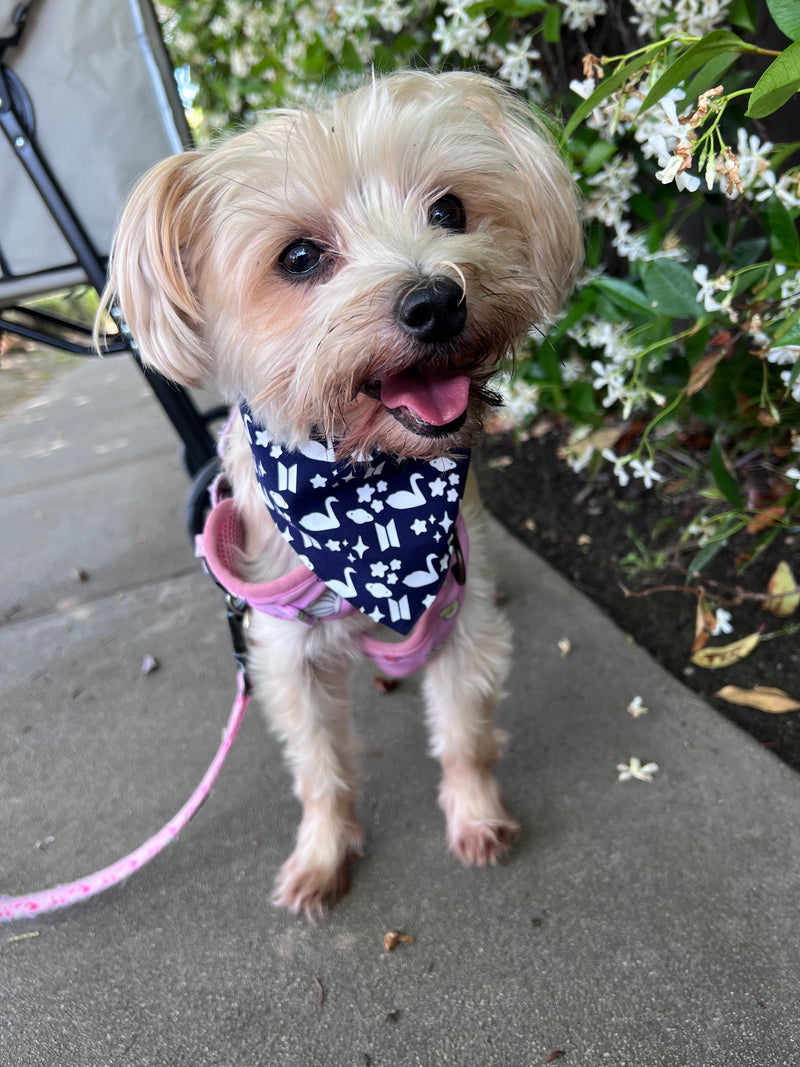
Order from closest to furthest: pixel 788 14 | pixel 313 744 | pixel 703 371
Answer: pixel 788 14 → pixel 313 744 → pixel 703 371

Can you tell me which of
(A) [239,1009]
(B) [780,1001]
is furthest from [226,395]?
(B) [780,1001]

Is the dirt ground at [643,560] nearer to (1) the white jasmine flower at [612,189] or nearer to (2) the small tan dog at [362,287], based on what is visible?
(2) the small tan dog at [362,287]

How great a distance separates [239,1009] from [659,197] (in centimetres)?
251

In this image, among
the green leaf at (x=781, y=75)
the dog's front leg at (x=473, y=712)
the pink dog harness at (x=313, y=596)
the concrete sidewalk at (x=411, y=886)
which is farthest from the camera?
the dog's front leg at (x=473, y=712)

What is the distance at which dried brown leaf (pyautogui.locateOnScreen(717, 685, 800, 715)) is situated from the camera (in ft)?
6.68

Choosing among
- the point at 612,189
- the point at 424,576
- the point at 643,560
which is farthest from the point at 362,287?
the point at 643,560

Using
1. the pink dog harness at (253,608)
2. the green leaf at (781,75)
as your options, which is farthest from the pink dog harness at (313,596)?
the green leaf at (781,75)

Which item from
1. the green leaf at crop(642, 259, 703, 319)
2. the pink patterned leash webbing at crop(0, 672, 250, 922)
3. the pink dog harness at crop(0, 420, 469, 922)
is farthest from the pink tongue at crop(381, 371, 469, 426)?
the pink patterned leash webbing at crop(0, 672, 250, 922)

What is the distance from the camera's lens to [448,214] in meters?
1.51

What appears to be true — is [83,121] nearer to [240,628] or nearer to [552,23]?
[552,23]

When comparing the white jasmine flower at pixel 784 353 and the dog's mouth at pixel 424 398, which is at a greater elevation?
the dog's mouth at pixel 424 398

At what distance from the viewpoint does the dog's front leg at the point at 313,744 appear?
1.75m

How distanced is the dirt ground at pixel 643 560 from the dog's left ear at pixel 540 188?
132 cm

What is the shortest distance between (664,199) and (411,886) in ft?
7.08
